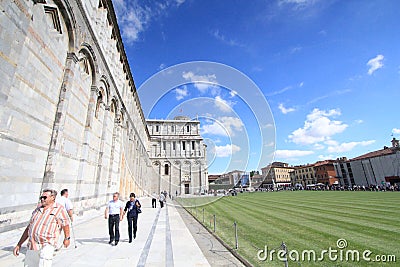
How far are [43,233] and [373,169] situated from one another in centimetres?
7035

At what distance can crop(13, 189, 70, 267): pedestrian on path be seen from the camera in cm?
267

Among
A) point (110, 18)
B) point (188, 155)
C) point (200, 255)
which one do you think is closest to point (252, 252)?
point (200, 255)

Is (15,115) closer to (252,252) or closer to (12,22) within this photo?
(12,22)

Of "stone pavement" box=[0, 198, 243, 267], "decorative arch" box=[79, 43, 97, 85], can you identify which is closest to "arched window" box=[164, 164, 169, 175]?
"decorative arch" box=[79, 43, 97, 85]

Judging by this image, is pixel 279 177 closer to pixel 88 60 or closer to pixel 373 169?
pixel 373 169

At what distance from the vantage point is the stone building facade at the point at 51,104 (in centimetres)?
591

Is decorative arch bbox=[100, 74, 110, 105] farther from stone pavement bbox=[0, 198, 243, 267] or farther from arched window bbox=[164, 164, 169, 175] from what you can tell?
arched window bbox=[164, 164, 169, 175]

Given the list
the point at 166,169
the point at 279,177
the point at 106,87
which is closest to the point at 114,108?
the point at 106,87

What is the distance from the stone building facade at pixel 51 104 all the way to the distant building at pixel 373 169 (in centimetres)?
6263

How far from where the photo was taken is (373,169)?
53.2m

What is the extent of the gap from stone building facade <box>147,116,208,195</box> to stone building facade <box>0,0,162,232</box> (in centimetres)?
3748

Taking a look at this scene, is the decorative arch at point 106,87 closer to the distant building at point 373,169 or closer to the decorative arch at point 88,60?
the decorative arch at point 88,60

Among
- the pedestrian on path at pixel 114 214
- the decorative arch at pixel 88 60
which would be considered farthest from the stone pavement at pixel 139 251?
the decorative arch at pixel 88 60

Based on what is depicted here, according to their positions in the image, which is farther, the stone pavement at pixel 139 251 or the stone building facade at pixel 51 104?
the stone building facade at pixel 51 104
